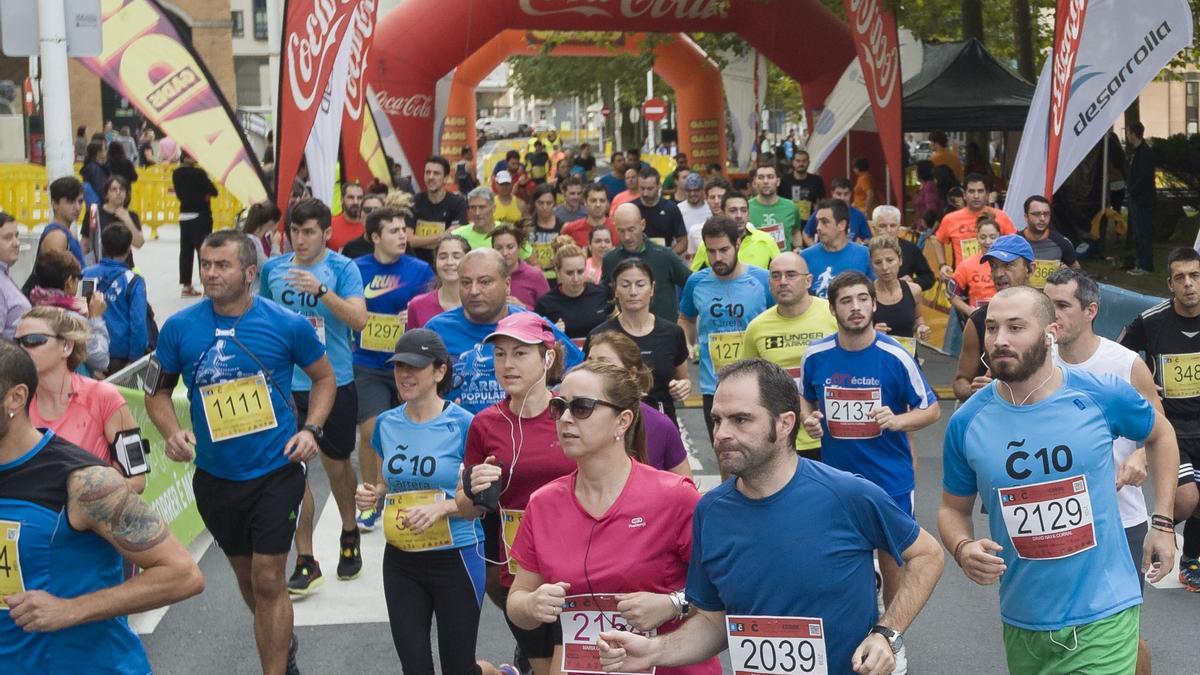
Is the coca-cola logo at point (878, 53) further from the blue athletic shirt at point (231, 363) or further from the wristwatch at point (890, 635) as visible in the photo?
the wristwatch at point (890, 635)

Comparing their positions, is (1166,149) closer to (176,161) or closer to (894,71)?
(894,71)

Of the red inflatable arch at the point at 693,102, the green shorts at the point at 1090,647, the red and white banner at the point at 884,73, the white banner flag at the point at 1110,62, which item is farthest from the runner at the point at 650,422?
the red inflatable arch at the point at 693,102

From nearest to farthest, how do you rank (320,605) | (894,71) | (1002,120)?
(320,605), (894,71), (1002,120)

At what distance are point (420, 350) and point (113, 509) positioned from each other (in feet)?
7.96

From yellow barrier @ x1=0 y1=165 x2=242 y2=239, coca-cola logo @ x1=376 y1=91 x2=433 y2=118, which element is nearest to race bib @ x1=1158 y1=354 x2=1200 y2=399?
yellow barrier @ x1=0 y1=165 x2=242 y2=239

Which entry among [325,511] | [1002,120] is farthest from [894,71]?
[325,511]

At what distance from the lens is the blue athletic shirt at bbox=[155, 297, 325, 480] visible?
6629 millimetres

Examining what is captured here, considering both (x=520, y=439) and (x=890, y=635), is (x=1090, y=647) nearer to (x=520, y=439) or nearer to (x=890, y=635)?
(x=890, y=635)

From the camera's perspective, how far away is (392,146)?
81.5ft

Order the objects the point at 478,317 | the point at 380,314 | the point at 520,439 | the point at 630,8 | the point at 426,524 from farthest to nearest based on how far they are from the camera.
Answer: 1. the point at 630,8
2. the point at 380,314
3. the point at 478,317
4. the point at 426,524
5. the point at 520,439

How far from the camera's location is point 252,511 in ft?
21.7

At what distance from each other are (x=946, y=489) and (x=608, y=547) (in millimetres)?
1352

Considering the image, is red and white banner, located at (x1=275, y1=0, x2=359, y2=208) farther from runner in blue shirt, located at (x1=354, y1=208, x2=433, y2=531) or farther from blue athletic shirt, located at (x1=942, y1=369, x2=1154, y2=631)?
blue athletic shirt, located at (x1=942, y1=369, x2=1154, y2=631)

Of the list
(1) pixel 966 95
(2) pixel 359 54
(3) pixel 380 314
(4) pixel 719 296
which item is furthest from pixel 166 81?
(1) pixel 966 95
